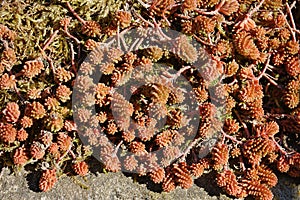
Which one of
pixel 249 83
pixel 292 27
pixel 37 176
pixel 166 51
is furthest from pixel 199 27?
pixel 37 176

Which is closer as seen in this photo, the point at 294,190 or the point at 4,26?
the point at 4,26

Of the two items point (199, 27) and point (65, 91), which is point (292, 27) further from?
point (65, 91)

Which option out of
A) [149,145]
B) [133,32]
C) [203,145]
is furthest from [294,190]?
[133,32]

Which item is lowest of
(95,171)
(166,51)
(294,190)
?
(294,190)

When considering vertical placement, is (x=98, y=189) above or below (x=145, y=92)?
below

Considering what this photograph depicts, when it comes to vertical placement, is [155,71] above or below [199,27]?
below

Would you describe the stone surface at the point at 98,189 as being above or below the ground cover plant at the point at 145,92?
below

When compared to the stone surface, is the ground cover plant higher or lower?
higher

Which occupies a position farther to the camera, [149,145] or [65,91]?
[149,145]

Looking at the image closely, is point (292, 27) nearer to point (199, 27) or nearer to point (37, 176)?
point (199, 27)
